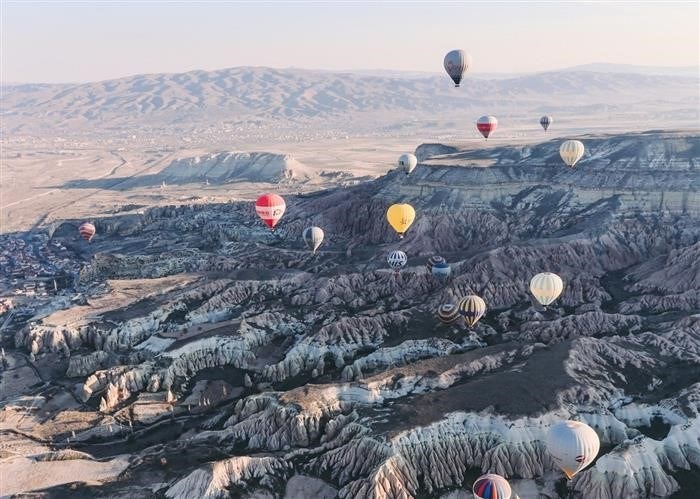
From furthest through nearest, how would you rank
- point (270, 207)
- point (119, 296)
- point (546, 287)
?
point (270, 207) < point (119, 296) < point (546, 287)

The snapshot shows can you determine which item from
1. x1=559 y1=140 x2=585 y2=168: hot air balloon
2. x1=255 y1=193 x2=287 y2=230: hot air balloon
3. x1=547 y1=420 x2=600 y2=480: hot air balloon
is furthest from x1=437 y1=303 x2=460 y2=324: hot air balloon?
x1=559 y1=140 x2=585 y2=168: hot air balloon

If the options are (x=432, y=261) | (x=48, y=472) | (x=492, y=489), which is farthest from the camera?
(x=432, y=261)

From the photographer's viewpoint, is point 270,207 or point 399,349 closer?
point 399,349

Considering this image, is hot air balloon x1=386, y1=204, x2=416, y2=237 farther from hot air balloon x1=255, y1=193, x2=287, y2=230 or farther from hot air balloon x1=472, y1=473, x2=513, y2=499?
hot air balloon x1=472, y1=473, x2=513, y2=499

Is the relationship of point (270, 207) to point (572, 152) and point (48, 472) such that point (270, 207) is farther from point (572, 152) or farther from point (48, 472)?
point (48, 472)

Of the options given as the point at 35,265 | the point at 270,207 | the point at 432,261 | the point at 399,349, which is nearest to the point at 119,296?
the point at 270,207

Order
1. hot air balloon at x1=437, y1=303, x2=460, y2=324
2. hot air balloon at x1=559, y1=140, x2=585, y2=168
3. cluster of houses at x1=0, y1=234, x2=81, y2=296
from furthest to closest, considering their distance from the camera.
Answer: cluster of houses at x1=0, y1=234, x2=81, y2=296, hot air balloon at x1=559, y1=140, x2=585, y2=168, hot air balloon at x1=437, y1=303, x2=460, y2=324

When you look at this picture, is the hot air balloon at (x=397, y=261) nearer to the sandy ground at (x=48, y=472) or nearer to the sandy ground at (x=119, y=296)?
the sandy ground at (x=119, y=296)
